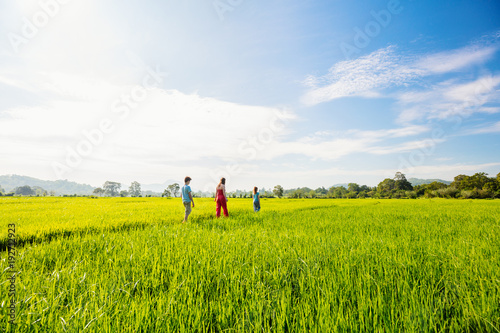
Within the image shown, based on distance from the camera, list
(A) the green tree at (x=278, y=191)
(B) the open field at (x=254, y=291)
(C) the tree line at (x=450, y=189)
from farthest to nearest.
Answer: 1. (A) the green tree at (x=278, y=191)
2. (C) the tree line at (x=450, y=189)
3. (B) the open field at (x=254, y=291)

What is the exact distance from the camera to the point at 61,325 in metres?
1.80

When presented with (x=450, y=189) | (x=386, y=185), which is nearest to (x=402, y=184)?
(x=386, y=185)

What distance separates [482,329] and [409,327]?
0.60 meters

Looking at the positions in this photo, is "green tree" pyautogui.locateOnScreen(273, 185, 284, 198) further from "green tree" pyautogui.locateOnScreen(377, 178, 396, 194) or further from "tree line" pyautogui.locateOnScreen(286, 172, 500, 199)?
"green tree" pyautogui.locateOnScreen(377, 178, 396, 194)

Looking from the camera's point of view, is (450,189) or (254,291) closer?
(254,291)

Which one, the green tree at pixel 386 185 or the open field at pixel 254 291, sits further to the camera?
the green tree at pixel 386 185

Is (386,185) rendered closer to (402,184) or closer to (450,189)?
(402,184)

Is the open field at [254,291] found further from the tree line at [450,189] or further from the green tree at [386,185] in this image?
the green tree at [386,185]

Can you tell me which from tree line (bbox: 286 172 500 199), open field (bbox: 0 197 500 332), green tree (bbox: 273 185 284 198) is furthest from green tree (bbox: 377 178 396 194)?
open field (bbox: 0 197 500 332)

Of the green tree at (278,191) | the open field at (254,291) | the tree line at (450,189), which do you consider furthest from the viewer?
the green tree at (278,191)

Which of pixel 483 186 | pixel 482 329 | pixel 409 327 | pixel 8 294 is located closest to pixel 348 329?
pixel 409 327

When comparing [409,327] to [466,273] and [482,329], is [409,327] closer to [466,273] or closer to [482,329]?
[482,329]

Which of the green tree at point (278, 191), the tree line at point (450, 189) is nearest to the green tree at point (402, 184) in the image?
the tree line at point (450, 189)

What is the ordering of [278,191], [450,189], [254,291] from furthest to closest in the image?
[278,191] → [450,189] → [254,291]
